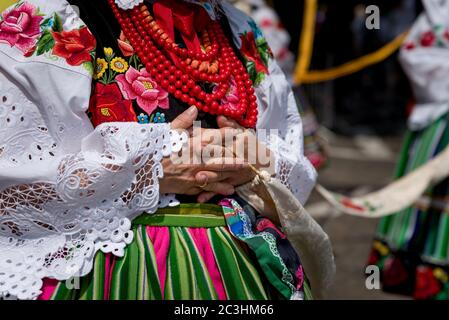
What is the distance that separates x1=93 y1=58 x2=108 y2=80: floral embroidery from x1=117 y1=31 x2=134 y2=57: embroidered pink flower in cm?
6

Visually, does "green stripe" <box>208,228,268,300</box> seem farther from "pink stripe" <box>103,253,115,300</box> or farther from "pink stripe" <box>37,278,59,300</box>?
"pink stripe" <box>37,278,59,300</box>

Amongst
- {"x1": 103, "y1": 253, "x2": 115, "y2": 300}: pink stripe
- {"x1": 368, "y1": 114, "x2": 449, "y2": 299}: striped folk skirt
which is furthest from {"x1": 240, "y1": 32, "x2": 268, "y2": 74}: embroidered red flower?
{"x1": 368, "y1": 114, "x2": 449, "y2": 299}: striped folk skirt

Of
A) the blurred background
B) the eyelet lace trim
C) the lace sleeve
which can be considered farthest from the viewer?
the blurred background

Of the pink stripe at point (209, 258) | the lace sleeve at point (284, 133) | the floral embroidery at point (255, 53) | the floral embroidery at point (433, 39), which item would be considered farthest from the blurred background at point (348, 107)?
the pink stripe at point (209, 258)

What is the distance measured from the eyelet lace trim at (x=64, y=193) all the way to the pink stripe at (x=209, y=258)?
12 centimetres

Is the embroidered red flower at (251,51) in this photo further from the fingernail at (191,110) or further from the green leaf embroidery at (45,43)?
the green leaf embroidery at (45,43)

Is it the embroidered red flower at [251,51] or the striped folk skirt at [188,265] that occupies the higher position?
the embroidered red flower at [251,51]

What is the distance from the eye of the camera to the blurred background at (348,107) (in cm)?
453

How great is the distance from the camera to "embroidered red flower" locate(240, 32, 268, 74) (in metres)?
1.92

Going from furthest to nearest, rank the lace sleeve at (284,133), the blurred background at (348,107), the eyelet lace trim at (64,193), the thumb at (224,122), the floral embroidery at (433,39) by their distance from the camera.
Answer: the blurred background at (348,107), the floral embroidery at (433,39), the lace sleeve at (284,133), the thumb at (224,122), the eyelet lace trim at (64,193)

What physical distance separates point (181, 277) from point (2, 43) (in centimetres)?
65

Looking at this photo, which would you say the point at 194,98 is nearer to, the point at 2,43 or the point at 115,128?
the point at 115,128

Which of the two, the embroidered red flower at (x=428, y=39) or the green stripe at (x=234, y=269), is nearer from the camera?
the green stripe at (x=234, y=269)
